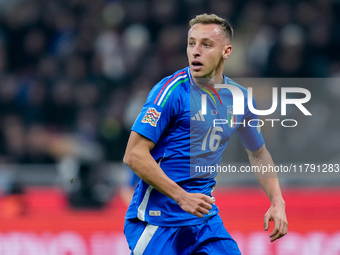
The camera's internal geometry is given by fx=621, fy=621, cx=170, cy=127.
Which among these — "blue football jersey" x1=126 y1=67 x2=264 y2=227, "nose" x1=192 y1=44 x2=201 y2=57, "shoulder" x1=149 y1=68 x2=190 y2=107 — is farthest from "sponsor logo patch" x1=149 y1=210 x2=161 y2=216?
"nose" x1=192 y1=44 x2=201 y2=57

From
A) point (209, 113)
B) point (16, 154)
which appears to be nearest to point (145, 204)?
point (209, 113)

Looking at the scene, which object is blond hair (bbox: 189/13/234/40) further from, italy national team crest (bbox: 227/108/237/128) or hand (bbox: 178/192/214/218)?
hand (bbox: 178/192/214/218)

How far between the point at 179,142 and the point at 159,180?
0.38 metres

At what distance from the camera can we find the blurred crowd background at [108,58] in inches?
366

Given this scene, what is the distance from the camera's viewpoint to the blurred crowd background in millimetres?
9297

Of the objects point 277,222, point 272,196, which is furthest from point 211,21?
point 277,222

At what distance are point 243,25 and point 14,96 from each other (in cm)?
385

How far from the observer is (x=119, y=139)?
906 cm

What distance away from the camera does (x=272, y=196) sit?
409 centimetres

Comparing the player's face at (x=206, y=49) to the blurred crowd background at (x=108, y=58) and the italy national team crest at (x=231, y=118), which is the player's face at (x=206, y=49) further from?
the blurred crowd background at (x=108, y=58)

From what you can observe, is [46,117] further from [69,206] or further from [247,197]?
[247,197]

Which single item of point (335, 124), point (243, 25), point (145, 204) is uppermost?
point (243, 25)

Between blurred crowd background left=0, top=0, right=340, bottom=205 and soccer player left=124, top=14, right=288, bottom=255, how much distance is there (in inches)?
202

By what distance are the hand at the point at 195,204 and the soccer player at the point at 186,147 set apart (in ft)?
0.48
